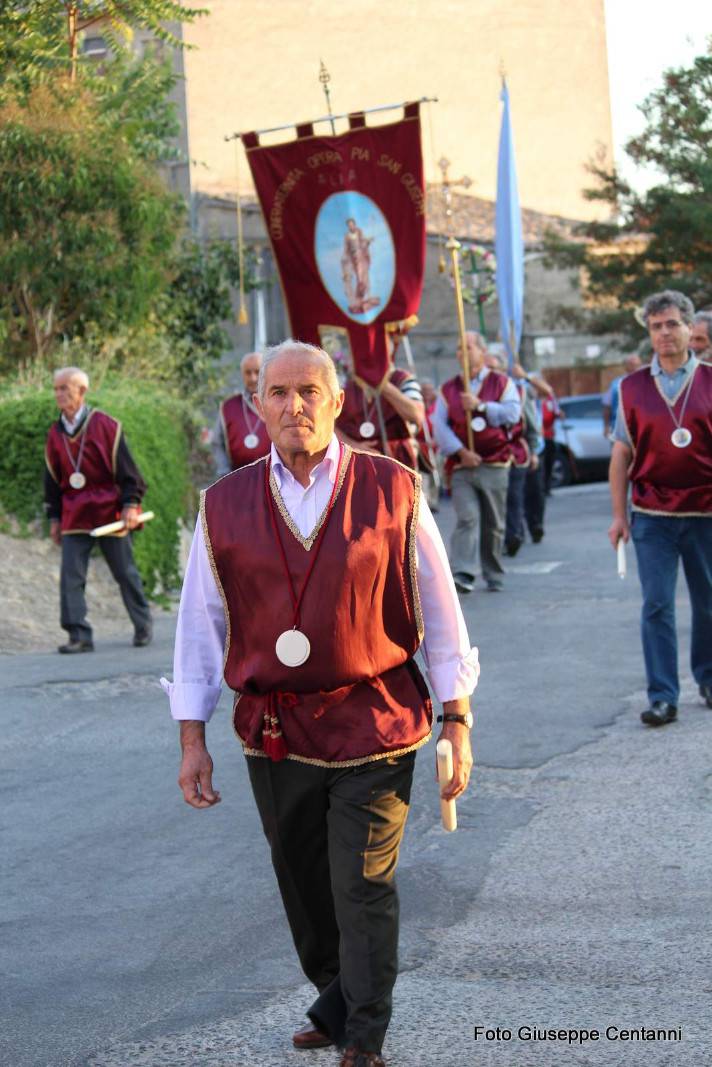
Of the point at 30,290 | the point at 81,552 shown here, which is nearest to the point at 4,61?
the point at 30,290

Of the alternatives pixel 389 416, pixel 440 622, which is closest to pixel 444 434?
pixel 389 416

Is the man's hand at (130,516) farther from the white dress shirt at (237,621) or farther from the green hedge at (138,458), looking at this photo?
the white dress shirt at (237,621)

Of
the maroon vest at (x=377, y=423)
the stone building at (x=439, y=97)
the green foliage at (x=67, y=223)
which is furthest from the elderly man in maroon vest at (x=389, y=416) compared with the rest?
the stone building at (x=439, y=97)

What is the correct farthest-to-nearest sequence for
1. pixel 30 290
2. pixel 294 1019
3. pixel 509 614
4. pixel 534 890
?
pixel 30 290
pixel 509 614
pixel 534 890
pixel 294 1019

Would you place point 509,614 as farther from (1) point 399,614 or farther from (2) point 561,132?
(2) point 561,132

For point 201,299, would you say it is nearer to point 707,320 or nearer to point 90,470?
point 90,470

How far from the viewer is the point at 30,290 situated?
18.2m

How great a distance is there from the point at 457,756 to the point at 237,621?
0.62 meters

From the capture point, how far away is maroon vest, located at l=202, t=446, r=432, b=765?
157 inches

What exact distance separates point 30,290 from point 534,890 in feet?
44.7

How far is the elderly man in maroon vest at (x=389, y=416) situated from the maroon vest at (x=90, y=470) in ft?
5.61

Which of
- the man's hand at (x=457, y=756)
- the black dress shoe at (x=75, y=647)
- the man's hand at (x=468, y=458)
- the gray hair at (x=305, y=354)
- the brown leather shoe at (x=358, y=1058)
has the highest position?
the gray hair at (x=305, y=354)

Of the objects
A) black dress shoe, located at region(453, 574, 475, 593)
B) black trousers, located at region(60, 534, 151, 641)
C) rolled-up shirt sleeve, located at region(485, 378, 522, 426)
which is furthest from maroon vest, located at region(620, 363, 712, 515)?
rolled-up shirt sleeve, located at region(485, 378, 522, 426)

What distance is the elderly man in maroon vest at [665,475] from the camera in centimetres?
816
